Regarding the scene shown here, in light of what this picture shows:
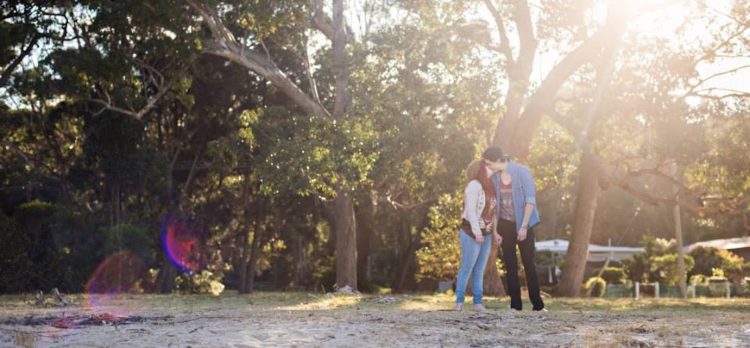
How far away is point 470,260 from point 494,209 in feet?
1.97

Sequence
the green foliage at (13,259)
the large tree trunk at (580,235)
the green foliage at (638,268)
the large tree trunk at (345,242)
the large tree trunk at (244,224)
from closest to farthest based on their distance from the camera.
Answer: the green foliage at (13,259)
the large tree trunk at (580,235)
the large tree trunk at (345,242)
the large tree trunk at (244,224)
the green foliage at (638,268)

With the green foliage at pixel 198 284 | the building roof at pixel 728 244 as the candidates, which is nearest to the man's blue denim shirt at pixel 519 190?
the green foliage at pixel 198 284

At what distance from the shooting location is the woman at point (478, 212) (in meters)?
9.62

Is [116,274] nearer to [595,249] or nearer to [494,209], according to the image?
[494,209]

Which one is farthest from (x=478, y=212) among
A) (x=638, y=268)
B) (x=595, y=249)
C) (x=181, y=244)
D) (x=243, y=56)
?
(x=595, y=249)

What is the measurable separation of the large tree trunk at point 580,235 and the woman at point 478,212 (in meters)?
13.5

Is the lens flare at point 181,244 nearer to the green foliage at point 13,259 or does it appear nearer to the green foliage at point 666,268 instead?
the green foliage at point 13,259

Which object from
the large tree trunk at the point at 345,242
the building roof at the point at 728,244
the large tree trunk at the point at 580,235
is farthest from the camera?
the building roof at the point at 728,244

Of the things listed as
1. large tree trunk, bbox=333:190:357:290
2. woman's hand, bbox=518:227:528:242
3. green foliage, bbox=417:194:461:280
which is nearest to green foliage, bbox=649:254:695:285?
green foliage, bbox=417:194:461:280

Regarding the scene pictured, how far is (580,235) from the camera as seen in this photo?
23.2m

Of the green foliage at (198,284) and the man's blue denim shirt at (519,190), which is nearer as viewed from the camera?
the man's blue denim shirt at (519,190)

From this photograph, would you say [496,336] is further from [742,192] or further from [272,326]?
[742,192]

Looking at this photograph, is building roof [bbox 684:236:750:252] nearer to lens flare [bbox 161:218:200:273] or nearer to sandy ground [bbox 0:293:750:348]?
lens flare [bbox 161:218:200:273]

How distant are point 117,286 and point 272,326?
1865cm
